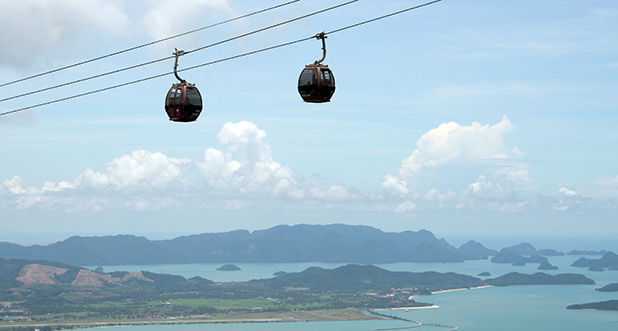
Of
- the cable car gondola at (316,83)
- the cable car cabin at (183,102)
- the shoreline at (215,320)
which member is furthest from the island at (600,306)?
the cable car cabin at (183,102)

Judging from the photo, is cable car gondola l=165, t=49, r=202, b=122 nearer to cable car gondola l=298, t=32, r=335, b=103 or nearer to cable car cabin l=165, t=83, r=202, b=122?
cable car cabin l=165, t=83, r=202, b=122

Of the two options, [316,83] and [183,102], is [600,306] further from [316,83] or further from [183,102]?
[183,102]

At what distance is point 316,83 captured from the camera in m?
17.6

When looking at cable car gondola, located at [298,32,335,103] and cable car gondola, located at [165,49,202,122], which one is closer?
cable car gondola, located at [298,32,335,103]

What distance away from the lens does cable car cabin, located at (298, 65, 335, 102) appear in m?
17.6

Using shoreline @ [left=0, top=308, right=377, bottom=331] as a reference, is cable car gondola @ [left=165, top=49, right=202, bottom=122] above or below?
above

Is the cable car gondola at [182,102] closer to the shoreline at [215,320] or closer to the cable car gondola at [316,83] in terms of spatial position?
the cable car gondola at [316,83]

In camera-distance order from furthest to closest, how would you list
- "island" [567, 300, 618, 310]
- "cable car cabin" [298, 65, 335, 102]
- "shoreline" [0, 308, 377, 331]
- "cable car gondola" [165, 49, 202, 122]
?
1. "island" [567, 300, 618, 310]
2. "shoreline" [0, 308, 377, 331]
3. "cable car gondola" [165, 49, 202, 122]
4. "cable car cabin" [298, 65, 335, 102]

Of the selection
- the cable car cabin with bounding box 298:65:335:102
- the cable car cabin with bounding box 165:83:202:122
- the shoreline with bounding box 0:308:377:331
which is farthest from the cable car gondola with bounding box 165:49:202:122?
the shoreline with bounding box 0:308:377:331

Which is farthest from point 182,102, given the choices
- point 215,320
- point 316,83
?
point 215,320

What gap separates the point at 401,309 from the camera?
19988 cm

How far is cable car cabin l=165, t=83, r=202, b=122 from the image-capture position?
1822cm

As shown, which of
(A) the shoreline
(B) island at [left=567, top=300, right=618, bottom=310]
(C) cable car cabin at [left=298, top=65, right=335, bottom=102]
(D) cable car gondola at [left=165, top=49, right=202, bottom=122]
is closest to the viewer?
(C) cable car cabin at [left=298, top=65, right=335, bottom=102]

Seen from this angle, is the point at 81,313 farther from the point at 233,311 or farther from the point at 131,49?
the point at 131,49
